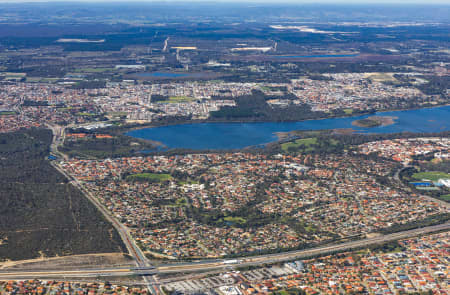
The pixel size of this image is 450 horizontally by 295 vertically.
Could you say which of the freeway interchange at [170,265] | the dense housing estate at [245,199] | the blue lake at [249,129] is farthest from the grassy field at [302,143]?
the freeway interchange at [170,265]

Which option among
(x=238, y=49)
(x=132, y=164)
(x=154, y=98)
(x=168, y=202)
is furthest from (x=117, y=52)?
(x=168, y=202)

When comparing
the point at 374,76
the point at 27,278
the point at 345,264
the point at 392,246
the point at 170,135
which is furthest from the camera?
the point at 374,76

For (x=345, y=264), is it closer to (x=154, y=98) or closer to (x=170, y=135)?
(x=170, y=135)

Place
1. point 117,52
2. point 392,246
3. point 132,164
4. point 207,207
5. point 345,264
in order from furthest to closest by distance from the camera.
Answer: point 117,52
point 132,164
point 207,207
point 392,246
point 345,264

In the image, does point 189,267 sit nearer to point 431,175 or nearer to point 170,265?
point 170,265

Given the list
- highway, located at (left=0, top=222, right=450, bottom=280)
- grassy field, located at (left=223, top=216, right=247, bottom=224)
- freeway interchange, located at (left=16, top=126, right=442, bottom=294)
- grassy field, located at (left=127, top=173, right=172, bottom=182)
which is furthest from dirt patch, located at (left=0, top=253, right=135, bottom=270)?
grassy field, located at (left=127, top=173, right=172, bottom=182)

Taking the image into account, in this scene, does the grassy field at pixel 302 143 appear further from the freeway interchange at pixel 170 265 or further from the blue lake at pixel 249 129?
the freeway interchange at pixel 170 265

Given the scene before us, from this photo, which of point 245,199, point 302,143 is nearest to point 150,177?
point 245,199
